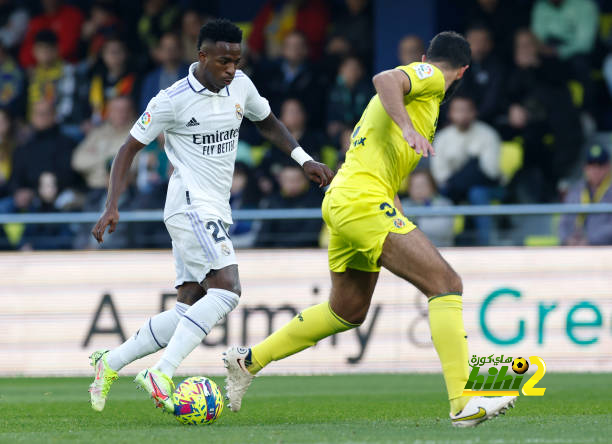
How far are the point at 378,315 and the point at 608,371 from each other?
7.30 ft

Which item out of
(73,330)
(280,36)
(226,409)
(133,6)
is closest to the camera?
(226,409)

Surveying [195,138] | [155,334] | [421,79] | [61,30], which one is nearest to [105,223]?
[195,138]

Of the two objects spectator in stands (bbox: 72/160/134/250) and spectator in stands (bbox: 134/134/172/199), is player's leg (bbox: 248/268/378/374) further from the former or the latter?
spectator in stands (bbox: 134/134/172/199)

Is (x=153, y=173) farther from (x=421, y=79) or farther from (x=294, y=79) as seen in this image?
(x=421, y=79)

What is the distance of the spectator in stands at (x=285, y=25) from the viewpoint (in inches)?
622

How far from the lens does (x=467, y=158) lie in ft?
42.8

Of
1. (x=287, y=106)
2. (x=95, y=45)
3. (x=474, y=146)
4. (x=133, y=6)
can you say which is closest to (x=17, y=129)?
(x=95, y=45)

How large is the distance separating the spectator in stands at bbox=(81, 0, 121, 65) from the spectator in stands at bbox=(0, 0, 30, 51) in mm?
1207

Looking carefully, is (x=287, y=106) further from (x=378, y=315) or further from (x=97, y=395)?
(x=97, y=395)

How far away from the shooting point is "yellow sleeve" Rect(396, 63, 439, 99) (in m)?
6.46

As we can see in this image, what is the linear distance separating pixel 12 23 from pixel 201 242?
40.2 ft

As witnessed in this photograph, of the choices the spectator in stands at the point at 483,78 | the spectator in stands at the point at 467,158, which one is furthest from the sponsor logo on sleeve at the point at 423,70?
the spectator in stands at the point at 483,78

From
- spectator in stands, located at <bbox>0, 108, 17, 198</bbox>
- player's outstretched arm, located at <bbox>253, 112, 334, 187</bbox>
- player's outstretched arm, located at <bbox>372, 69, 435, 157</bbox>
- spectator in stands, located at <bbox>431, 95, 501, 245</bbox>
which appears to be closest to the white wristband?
player's outstretched arm, located at <bbox>253, 112, 334, 187</bbox>

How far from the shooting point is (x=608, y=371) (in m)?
11.0
